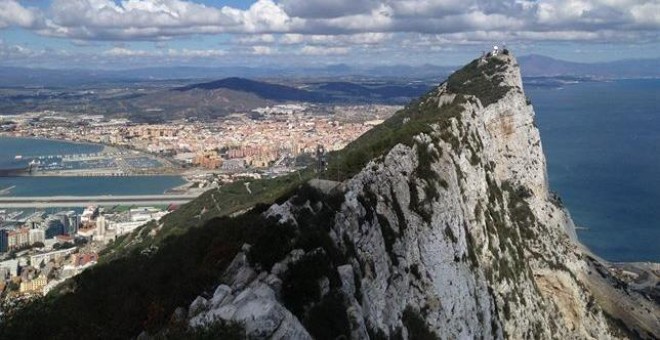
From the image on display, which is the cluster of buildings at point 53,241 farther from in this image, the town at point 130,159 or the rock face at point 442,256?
the rock face at point 442,256

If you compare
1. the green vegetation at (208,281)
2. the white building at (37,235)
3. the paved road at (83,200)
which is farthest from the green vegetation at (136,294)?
the paved road at (83,200)

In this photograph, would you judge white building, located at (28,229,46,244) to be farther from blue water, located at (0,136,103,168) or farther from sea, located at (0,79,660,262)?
blue water, located at (0,136,103,168)

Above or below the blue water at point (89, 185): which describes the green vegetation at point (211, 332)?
above

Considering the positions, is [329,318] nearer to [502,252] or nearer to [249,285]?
[249,285]

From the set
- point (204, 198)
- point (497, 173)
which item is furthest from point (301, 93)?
point (497, 173)

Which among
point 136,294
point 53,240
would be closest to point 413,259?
point 136,294

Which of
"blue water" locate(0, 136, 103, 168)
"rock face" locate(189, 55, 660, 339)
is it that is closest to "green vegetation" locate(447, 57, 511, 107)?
"rock face" locate(189, 55, 660, 339)
